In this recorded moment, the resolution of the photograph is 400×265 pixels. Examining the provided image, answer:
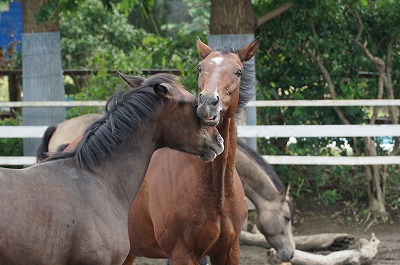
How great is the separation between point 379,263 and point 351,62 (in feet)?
12.1

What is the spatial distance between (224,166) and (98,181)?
1.19 m

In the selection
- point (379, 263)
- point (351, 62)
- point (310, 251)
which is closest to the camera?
point (379, 263)

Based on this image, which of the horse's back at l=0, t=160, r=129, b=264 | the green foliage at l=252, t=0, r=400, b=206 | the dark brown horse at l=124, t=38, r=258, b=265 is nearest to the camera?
the horse's back at l=0, t=160, r=129, b=264

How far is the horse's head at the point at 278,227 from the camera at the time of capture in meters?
8.05

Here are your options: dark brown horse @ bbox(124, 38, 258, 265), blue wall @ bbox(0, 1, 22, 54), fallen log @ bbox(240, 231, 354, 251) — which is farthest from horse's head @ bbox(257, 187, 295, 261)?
blue wall @ bbox(0, 1, 22, 54)

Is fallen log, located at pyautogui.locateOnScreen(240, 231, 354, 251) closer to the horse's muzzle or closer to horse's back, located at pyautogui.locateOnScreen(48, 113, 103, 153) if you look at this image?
the horse's muzzle

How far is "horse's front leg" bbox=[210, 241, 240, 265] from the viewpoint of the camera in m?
5.80

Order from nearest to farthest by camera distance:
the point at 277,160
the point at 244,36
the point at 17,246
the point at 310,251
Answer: the point at 17,246, the point at 310,251, the point at 277,160, the point at 244,36

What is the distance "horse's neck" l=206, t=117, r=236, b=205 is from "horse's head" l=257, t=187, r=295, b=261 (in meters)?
2.40

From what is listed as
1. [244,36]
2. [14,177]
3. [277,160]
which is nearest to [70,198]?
[14,177]

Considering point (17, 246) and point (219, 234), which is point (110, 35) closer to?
point (219, 234)

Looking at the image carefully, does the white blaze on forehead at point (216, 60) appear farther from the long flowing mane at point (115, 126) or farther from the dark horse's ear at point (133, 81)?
the long flowing mane at point (115, 126)

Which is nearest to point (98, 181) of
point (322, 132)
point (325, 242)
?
point (325, 242)

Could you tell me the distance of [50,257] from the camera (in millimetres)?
4266
